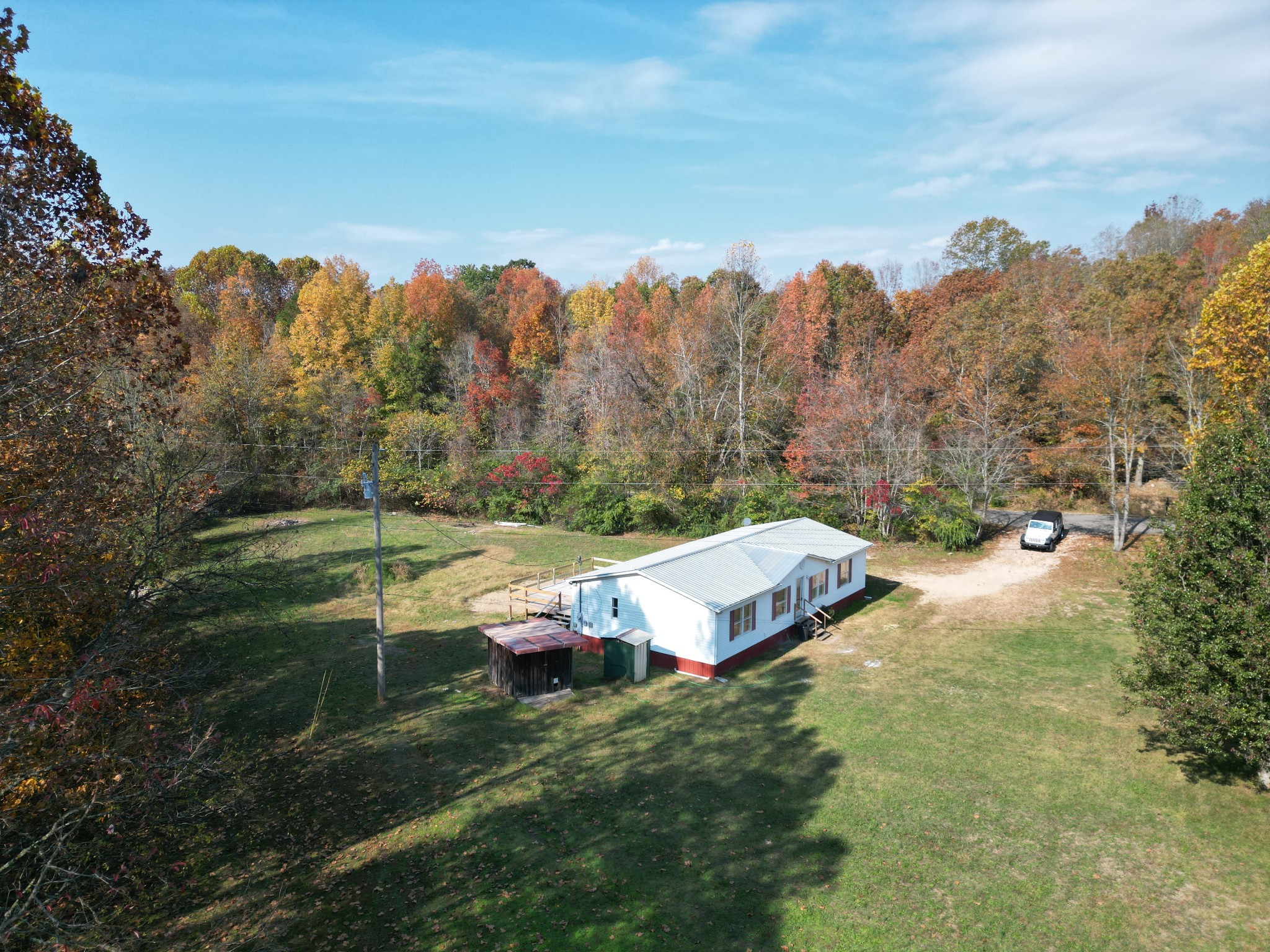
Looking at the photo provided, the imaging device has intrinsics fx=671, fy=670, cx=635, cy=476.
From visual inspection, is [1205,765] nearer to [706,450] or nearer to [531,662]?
[531,662]

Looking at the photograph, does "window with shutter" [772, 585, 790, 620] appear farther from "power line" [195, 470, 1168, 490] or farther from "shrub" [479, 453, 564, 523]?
"shrub" [479, 453, 564, 523]

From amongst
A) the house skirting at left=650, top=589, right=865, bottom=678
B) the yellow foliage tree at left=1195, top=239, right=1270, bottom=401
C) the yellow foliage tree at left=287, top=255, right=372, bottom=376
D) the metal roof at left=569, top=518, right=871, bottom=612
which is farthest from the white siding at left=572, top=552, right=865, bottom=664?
the yellow foliage tree at left=287, top=255, right=372, bottom=376

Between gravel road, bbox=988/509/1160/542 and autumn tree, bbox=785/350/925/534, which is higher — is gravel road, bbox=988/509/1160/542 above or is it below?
below

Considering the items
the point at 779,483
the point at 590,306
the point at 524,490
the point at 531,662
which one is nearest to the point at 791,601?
the point at 531,662

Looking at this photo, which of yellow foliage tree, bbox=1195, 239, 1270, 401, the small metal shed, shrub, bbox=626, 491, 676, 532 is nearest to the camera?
the small metal shed

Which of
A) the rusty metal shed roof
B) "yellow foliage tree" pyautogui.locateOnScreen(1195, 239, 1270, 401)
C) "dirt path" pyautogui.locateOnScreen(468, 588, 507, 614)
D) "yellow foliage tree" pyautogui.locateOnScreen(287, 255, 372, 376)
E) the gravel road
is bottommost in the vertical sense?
"dirt path" pyautogui.locateOnScreen(468, 588, 507, 614)

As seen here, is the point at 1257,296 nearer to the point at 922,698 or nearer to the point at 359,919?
the point at 922,698

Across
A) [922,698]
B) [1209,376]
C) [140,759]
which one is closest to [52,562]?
[140,759]
